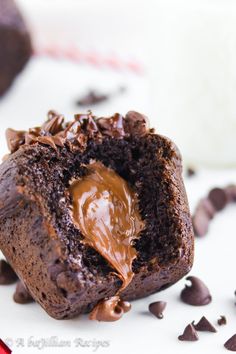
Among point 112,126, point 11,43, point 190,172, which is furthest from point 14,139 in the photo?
point 11,43

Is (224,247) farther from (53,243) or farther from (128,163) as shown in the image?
(53,243)

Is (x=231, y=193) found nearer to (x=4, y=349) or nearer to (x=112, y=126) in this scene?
(x=112, y=126)

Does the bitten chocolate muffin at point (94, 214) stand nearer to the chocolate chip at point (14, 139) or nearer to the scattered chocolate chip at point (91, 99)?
the chocolate chip at point (14, 139)

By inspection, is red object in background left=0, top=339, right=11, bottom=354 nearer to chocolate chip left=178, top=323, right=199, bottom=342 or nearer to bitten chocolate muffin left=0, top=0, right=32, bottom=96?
chocolate chip left=178, top=323, right=199, bottom=342

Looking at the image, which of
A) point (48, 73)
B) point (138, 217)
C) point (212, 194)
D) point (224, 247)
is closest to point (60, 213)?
point (138, 217)

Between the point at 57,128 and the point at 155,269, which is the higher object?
the point at 57,128

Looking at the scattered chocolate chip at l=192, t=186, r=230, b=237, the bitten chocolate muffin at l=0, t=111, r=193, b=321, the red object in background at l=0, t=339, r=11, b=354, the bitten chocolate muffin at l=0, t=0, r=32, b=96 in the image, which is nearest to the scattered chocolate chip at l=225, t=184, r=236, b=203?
the scattered chocolate chip at l=192, t=186, r=230, b=237
